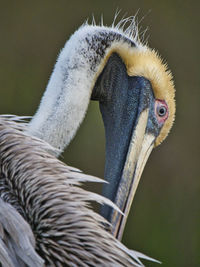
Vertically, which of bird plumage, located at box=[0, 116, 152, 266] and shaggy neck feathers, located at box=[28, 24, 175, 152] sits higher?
shaggy neck feathers, located at box=[28, 24, 175, 152]

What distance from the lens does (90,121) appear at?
3480 mm

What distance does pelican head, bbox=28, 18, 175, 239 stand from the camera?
2074 mm

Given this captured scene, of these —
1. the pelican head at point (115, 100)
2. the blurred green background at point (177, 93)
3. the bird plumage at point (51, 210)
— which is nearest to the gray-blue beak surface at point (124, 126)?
the pelican head at point (115, 100)

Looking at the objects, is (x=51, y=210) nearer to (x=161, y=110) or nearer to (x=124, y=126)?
(x=124, y=126)

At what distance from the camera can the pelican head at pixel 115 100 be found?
207cm

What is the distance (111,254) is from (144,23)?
9.24 ft

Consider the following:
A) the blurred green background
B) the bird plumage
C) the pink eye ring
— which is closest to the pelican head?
the pink eye ring

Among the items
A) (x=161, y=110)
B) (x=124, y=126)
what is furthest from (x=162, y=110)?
(x=124, y=126)

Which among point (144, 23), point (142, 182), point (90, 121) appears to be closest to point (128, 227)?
point (142, 182)

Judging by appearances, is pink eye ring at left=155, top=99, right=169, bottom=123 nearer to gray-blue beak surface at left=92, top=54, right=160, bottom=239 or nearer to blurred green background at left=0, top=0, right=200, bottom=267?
gray-blue beak surface at left=92, top=54, right=160, bottom=239

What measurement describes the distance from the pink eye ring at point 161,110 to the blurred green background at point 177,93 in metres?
1.70

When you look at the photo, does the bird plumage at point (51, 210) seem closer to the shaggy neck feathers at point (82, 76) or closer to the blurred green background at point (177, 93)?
the shaggy neck feathers at point (82, 76)

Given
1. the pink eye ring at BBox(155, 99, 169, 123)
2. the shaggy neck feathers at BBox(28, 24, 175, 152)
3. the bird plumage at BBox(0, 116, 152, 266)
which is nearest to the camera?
the bird plumage at BBox(0, 116, 152, 266)

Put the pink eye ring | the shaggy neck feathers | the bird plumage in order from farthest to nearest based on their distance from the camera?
the pink eye ring
the shaggy neck feathers
the bird plumage
